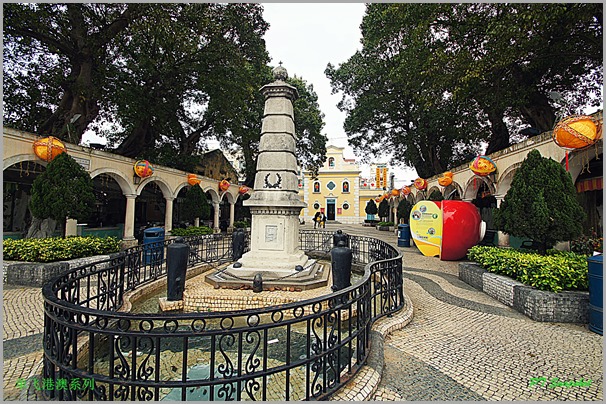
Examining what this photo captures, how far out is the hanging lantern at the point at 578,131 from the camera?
657cm

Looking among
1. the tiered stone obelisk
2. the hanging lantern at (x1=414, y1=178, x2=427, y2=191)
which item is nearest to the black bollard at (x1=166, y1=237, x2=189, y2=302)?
the tiered stone obelisk

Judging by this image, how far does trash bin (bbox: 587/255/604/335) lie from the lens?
178 inches

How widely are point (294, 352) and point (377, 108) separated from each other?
19045 millimetres

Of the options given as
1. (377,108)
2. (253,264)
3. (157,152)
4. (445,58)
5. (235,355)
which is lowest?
(235,355)

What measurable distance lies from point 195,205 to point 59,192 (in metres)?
8.89

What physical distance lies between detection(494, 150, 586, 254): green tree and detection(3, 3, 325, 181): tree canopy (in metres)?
11.6

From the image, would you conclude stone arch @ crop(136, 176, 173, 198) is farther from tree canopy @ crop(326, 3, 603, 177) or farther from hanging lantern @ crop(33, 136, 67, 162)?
tree canopy @ crop(326, 3, 603, 177)

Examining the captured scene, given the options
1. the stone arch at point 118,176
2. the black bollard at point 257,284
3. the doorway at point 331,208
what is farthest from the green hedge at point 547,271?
the doorway at point 331,208

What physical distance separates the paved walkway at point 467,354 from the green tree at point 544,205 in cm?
214

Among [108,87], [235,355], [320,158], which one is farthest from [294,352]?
[320,158]

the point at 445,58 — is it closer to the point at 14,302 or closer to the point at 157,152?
the point at 14,302

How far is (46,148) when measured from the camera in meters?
9.00

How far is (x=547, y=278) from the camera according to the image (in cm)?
534

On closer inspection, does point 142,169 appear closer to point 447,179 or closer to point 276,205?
point 276,205
